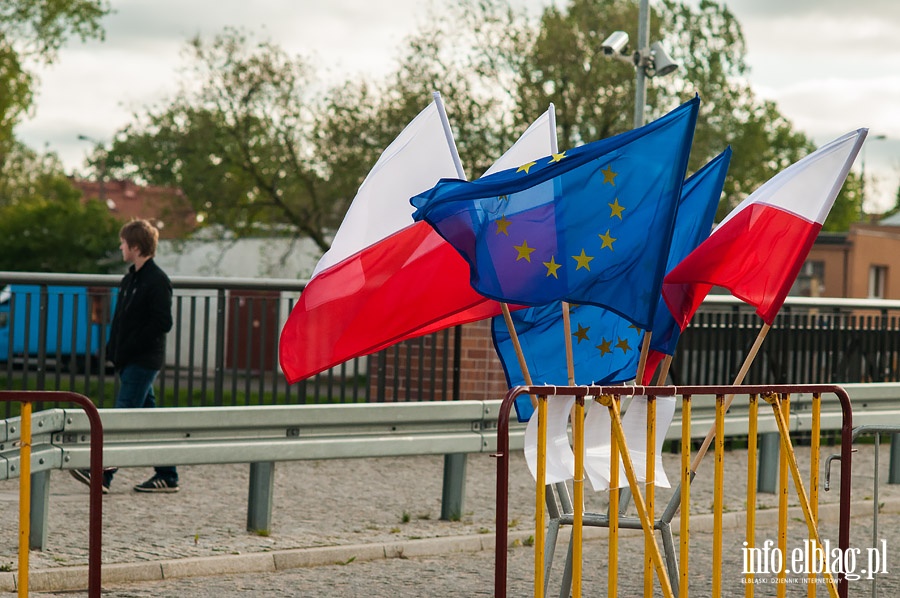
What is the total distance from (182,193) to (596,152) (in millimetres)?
27336

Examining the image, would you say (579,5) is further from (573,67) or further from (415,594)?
(415,594)

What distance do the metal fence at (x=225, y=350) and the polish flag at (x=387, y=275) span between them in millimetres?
4506

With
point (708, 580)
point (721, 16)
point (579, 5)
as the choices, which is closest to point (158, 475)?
point (708, 580)

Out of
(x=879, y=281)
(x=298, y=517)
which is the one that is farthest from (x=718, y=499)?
(x=879, y=281)

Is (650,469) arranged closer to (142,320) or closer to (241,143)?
(142,320)

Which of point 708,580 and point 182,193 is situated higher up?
point 182,193

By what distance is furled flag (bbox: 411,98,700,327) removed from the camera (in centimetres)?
511

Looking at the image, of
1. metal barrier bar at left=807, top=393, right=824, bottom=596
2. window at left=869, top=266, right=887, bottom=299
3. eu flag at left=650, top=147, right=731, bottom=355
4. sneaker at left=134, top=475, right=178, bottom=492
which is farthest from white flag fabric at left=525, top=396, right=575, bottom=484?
window at left=869, top=266, right=887, bottom=299

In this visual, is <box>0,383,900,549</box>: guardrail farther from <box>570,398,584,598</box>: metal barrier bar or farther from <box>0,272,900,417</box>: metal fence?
<box>570,398,584,598</box>: metal barrier bar

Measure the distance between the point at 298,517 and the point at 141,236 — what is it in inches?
94.5

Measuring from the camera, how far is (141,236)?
9.18 m

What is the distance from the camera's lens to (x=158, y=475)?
9211mm

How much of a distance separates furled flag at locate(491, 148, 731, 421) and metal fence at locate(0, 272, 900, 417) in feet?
16.3

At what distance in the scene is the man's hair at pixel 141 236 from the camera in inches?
361
